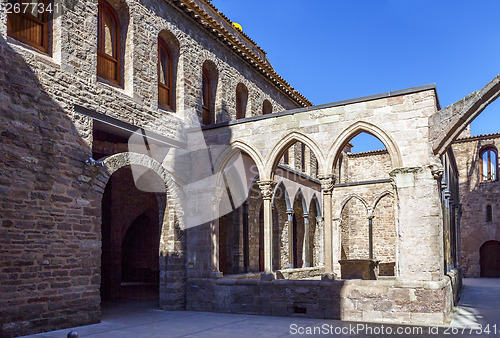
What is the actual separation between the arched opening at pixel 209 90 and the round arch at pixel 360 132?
4.42 meters

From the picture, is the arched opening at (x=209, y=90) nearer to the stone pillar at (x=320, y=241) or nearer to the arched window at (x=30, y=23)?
the arched window at (x=30, y=23)

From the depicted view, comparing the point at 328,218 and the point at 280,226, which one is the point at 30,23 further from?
the point at 280,226

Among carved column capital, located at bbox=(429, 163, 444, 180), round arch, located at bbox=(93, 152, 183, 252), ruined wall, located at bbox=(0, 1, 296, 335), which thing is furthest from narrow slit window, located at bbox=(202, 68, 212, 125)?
carved column capital, located at bbox=(429, 163, 444, 180)

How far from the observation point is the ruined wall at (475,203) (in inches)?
834

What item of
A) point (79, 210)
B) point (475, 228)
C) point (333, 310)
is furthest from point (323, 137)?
point (475, 228)

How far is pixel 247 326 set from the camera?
25.5 ft

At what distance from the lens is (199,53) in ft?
39.5

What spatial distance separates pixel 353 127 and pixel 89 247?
16.6 ft

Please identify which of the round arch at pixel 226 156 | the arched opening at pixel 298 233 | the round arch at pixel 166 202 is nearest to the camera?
the round arch at pixel 166 202

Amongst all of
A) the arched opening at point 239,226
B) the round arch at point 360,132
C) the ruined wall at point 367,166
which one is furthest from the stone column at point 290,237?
the ruined wall at point 367,166

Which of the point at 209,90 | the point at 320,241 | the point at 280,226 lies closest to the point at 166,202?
the point at 209,90

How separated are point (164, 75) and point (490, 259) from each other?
17.4 m

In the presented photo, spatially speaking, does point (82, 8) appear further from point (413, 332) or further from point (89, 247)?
point (413, 332)

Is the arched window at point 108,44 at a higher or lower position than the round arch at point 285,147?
higher
